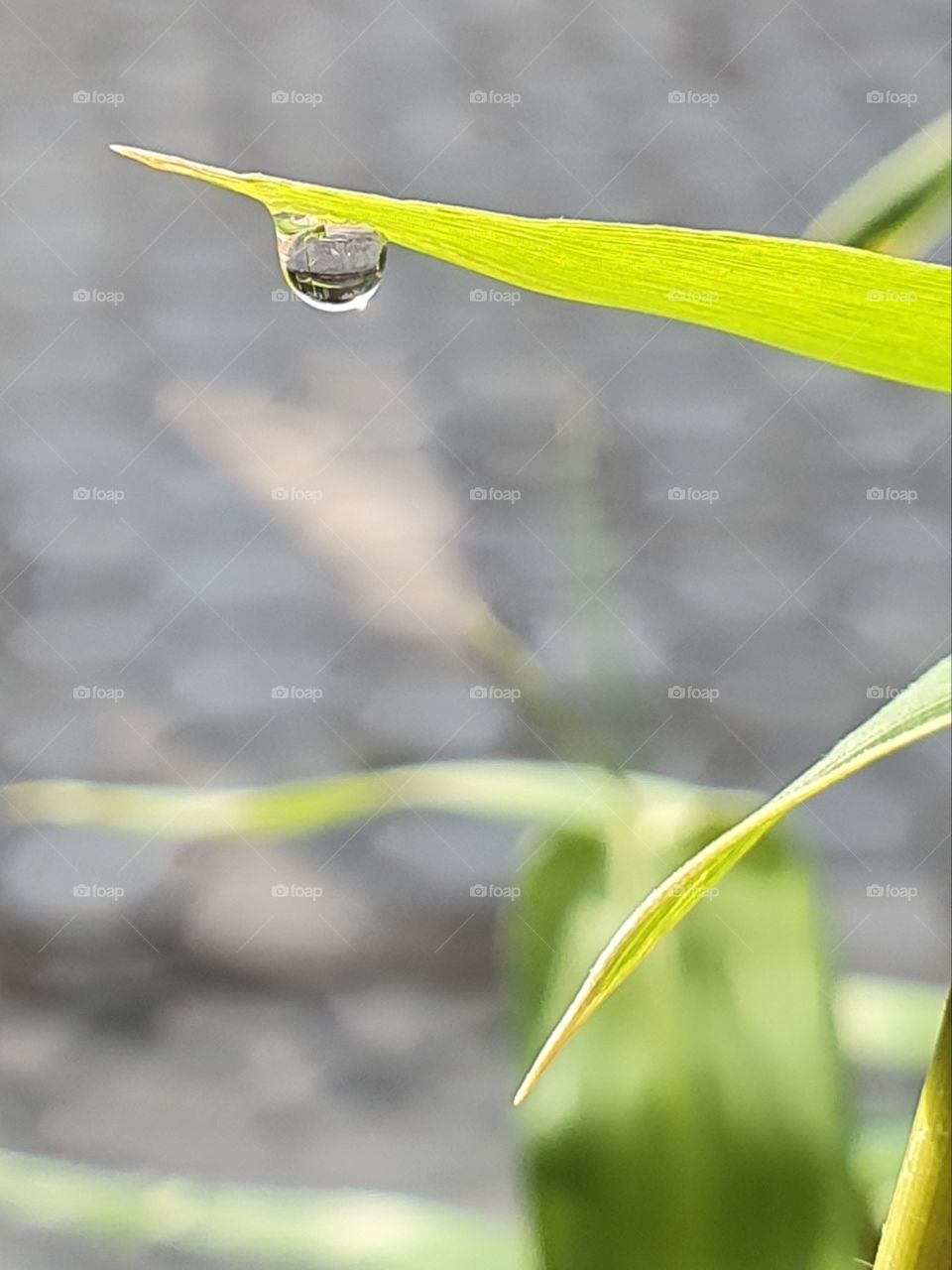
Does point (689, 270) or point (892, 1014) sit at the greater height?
point (689, 270)

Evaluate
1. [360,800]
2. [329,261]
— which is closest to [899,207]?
[329,261]

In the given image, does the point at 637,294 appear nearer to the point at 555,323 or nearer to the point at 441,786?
the point at 441,786

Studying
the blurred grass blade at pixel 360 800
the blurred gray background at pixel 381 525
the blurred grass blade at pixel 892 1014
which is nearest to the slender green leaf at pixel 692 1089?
the blurred grass blade at pixel 360 800

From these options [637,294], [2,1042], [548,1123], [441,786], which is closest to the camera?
[637,294]

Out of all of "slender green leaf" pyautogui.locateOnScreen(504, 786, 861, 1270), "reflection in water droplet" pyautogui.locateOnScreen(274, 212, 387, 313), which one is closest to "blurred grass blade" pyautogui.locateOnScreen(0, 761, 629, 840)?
"slender green leaf" pyautogui.locateOnScreen(504, 786, 861, 1270)

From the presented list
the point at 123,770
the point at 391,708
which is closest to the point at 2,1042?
the point at 123,770

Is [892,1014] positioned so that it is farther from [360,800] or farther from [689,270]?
[689,270]
